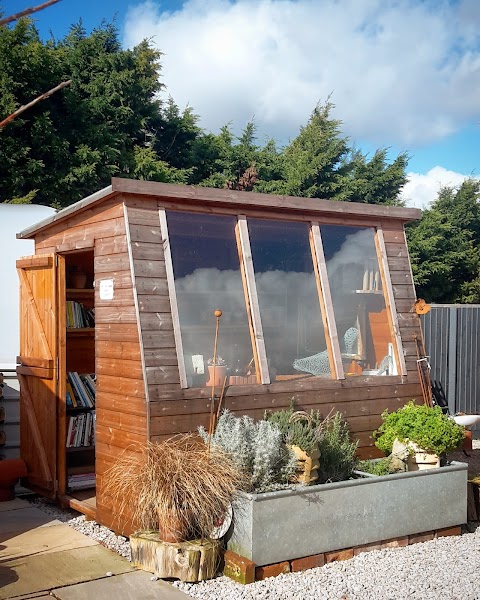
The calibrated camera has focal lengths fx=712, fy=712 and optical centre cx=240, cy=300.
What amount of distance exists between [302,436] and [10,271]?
447 centimetres

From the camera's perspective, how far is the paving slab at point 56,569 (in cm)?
407

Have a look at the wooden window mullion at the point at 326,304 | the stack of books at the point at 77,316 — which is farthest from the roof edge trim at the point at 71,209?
the wooden window mullion at the point at 326,304

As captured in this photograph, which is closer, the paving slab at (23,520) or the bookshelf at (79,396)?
the paving slab at (23,520)

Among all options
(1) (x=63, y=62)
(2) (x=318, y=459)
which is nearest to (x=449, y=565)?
(2) (x=318, y=459)

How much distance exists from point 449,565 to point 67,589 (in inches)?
91.8

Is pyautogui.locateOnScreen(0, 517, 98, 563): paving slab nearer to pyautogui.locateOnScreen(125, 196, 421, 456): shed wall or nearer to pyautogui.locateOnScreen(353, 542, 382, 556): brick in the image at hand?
pyautogui.locateOnScreen(125, 196, 421, 456): shed wall

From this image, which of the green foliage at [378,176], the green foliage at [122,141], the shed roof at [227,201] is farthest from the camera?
the green foliage at [378,176]

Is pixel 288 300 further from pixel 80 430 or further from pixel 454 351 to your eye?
pixel 454 351

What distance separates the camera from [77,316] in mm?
6617

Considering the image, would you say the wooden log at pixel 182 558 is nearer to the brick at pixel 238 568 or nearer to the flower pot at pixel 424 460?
the brick at pixel 238 568

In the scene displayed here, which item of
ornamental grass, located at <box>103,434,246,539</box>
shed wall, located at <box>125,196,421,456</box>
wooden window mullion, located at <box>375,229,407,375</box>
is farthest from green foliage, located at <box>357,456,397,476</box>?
ornamental grass, located at <box>103,434,246,539</box>

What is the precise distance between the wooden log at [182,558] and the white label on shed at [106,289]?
1.72 metres

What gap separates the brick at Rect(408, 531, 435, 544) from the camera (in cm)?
493

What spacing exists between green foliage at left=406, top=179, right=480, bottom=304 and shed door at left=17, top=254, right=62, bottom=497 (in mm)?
14889
